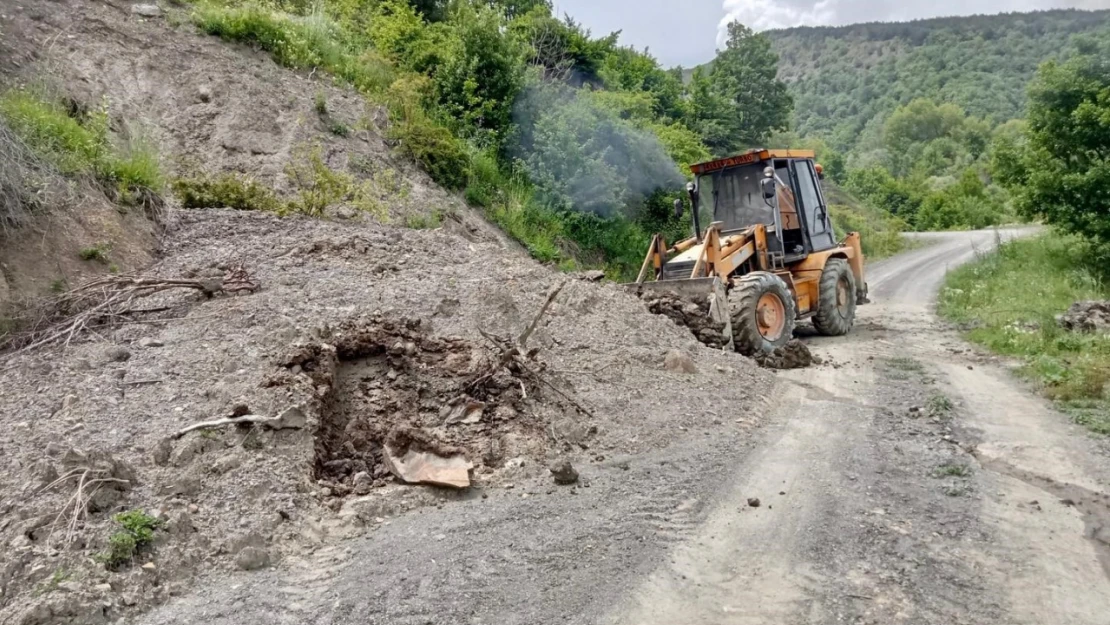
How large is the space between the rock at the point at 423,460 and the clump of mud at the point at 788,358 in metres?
4.83

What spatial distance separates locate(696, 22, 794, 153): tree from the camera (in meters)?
29.0

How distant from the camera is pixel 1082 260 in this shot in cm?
1480

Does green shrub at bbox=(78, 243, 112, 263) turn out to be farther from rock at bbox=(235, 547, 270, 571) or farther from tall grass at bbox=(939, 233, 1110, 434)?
tall grass at bbox=(939, 233, 1110, 434)

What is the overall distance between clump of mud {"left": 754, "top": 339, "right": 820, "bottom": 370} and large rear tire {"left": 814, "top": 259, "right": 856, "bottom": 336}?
2050 millimetres

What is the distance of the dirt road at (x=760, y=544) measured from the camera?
11.9ft

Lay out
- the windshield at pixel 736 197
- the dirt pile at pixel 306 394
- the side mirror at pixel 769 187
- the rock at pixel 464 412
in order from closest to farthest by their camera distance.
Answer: the dirt pile at pixel 306 394 < the rock at pixel 464 412 < the side mirror at pixel 769 187 < the windshield at pixel 736 197

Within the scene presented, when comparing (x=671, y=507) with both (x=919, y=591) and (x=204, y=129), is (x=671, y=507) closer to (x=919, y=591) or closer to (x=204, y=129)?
(x=919, y=591)

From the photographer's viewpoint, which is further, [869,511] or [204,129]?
[204,129]

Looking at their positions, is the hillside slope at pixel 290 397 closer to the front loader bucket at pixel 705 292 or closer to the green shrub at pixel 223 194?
the green shrub at pixel 223 194

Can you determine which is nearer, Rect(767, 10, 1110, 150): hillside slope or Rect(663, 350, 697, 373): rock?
Rect(663, 350, 697, 373): rock

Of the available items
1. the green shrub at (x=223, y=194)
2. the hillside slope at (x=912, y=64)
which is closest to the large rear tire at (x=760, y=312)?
the green shrub at (x=223, y=194)

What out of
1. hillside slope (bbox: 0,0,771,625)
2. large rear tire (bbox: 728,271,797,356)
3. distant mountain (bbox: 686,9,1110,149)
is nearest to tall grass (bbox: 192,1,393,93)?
hillside slope (bbox: 0,0,771,625)

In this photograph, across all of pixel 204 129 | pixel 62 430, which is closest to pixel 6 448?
pixel 62 430

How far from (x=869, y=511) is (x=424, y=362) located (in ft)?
11.1
